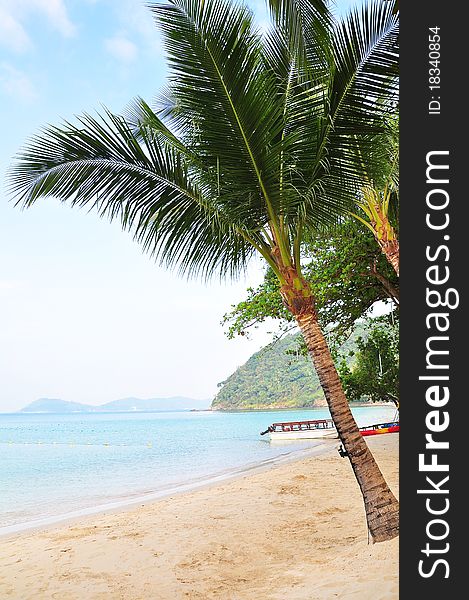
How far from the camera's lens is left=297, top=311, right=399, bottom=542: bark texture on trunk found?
17.9 feet

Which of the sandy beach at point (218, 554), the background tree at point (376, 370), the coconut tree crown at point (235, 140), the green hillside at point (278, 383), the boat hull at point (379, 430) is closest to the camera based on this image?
the sandy beach at point (218, 554)

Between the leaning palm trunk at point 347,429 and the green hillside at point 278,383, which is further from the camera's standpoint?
the green hillside at point 278,383

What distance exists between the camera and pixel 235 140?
17.7ft

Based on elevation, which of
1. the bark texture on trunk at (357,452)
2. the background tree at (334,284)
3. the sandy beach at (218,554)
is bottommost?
the sandy beach at (218,554)

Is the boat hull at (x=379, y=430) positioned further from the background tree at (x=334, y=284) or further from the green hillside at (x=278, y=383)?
the green hillside at (x=278, y=383)

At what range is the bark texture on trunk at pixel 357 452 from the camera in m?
5.44

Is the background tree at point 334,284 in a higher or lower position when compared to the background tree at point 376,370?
higher

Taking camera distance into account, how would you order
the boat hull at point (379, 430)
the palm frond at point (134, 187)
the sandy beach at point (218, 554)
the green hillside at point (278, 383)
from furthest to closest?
the green hillside at point (278, 383) → the boat hull at point (379, 430) → the palm frond at point (134, 187) → the sandy beach at point (218, 554)

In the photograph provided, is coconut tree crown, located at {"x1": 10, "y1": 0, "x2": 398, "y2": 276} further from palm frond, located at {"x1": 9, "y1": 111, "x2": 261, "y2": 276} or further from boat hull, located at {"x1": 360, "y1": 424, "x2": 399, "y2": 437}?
boat hull, located at {"x1": 360, "y1": 424, "x2": 399, "y2": 437}

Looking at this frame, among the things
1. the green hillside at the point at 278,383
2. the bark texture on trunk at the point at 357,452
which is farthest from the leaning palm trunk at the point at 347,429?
the green hillside at the point at 278,383

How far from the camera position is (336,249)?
11.8m

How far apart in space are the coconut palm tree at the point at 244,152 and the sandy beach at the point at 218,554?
3.55ft

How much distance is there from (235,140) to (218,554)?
171 inches

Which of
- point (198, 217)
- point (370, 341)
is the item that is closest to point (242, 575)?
point (198, 217)
